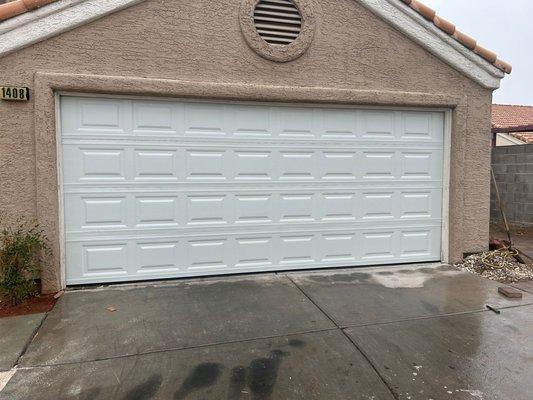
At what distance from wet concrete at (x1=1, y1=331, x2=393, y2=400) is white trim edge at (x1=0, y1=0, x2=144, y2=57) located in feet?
11.3

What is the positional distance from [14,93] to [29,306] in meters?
2.36

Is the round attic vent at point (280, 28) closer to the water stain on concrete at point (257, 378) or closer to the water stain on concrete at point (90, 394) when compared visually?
the water stain on concrete at point (257, 378)

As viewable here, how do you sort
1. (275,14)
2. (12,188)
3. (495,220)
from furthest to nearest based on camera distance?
(495,220) < (275,14) < (12,188)

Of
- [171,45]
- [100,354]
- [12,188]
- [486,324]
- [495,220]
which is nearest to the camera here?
[100,354]

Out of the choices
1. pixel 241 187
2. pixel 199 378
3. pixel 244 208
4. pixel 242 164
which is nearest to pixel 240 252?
pixel 244 208

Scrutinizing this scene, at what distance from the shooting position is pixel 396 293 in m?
4.39

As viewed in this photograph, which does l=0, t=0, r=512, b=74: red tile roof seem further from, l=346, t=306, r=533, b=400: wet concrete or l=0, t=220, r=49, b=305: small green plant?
l=0, t=220, r=49, b=305: small green plant

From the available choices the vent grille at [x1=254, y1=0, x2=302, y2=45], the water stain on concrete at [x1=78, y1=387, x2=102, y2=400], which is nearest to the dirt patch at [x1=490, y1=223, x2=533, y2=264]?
the vent grille at [x1=254, y1=0, x2=302, y2=45]

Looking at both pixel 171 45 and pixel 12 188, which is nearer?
pixel 12 188

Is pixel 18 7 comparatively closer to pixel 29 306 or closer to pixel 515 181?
pixel 29 306

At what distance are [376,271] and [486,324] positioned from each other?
1.77 metres

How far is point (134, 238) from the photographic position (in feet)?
15.2

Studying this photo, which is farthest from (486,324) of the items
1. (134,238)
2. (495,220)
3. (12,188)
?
(495,220)

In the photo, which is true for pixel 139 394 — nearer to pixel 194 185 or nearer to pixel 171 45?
pixel 194 185
